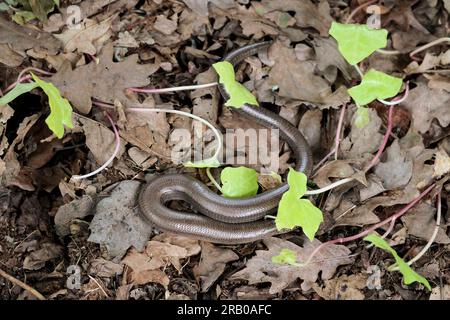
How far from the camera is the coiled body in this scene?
124 inches

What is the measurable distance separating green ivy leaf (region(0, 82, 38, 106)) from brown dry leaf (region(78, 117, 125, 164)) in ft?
1.32

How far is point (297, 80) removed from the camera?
3541 millimetres

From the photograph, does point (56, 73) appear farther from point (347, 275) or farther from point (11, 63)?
point (347, 275)

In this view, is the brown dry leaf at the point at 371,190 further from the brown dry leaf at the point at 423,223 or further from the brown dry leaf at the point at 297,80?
the brown dry leaf at the point at 297,80

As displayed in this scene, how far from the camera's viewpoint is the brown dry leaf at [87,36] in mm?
3449

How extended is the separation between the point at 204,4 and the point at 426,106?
175 cm

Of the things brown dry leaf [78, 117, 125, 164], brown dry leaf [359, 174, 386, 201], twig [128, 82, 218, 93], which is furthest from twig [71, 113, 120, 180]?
brown dry leaf [359, 174, 386, 201]

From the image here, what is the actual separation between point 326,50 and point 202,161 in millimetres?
1302

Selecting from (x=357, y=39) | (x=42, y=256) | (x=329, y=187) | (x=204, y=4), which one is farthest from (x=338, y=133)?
(x=42, y=256)

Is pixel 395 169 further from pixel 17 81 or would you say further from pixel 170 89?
pixel 17 81

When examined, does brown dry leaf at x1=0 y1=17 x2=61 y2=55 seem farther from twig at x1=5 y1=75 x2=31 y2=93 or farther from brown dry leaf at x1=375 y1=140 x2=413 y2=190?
brown dry leaf at x1=375 y1=140 x2=413 y2=190

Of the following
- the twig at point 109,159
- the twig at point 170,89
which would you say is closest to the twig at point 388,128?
the twig at point 170,89

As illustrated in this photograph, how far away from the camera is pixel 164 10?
3.68 meters
